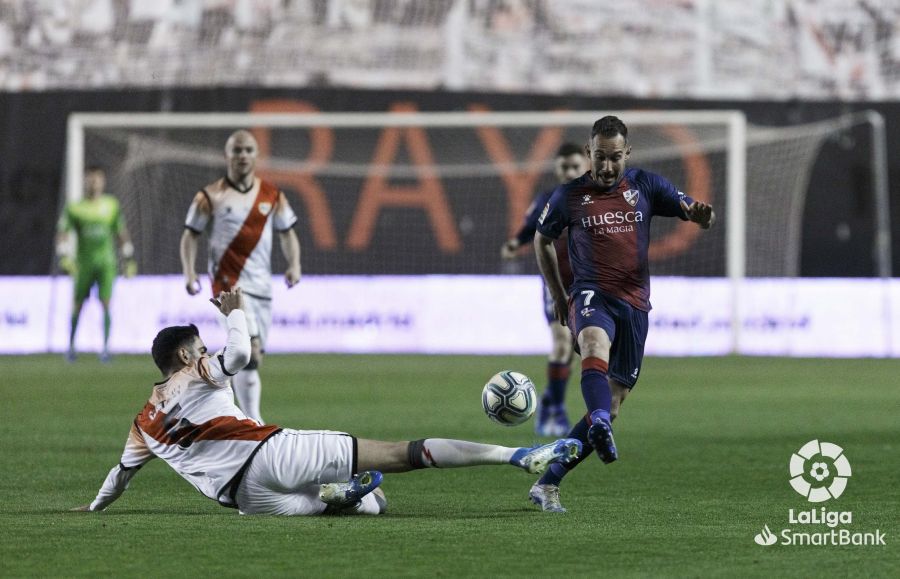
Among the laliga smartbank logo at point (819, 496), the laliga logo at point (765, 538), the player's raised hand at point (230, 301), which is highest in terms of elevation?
the player's raised hand at point (230, 301)

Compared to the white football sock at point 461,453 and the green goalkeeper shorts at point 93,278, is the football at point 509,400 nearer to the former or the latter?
the white football sock at point 461,453

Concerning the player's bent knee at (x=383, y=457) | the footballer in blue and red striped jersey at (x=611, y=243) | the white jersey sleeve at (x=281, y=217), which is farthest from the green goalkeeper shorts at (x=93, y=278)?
the player's bent knee at (x=383, y=457)

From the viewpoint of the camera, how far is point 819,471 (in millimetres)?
9195

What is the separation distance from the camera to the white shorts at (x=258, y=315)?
11.0 m

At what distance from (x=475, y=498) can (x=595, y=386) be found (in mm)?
1215

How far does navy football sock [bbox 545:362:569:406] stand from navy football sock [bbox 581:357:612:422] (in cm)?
444

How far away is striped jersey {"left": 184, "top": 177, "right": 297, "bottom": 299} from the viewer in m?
11.1

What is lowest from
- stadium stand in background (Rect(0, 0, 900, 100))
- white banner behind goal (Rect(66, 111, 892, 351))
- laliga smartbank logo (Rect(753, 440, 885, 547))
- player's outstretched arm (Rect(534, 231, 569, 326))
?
laliga smartbank logo (Rect(753, 440, 885, 547))

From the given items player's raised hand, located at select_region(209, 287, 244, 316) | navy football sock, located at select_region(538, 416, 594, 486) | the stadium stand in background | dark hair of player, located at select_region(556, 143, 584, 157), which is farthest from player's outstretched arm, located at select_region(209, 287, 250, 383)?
the stadium stand in background

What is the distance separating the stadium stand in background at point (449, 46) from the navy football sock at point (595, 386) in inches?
779

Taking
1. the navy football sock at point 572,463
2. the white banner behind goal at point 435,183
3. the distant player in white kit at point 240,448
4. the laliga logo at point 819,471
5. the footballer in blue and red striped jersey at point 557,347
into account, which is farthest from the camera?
the white banner behind goal at point 435,183

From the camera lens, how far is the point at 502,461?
6.96 meters

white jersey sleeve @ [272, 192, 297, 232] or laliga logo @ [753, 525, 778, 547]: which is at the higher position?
white jersey sleeve @ [272, 192, 297, 232]

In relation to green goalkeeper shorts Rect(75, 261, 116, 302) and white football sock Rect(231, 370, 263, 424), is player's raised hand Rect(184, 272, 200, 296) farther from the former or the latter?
green goalkeeper shorts Rect(75, 261, 116, 302)
